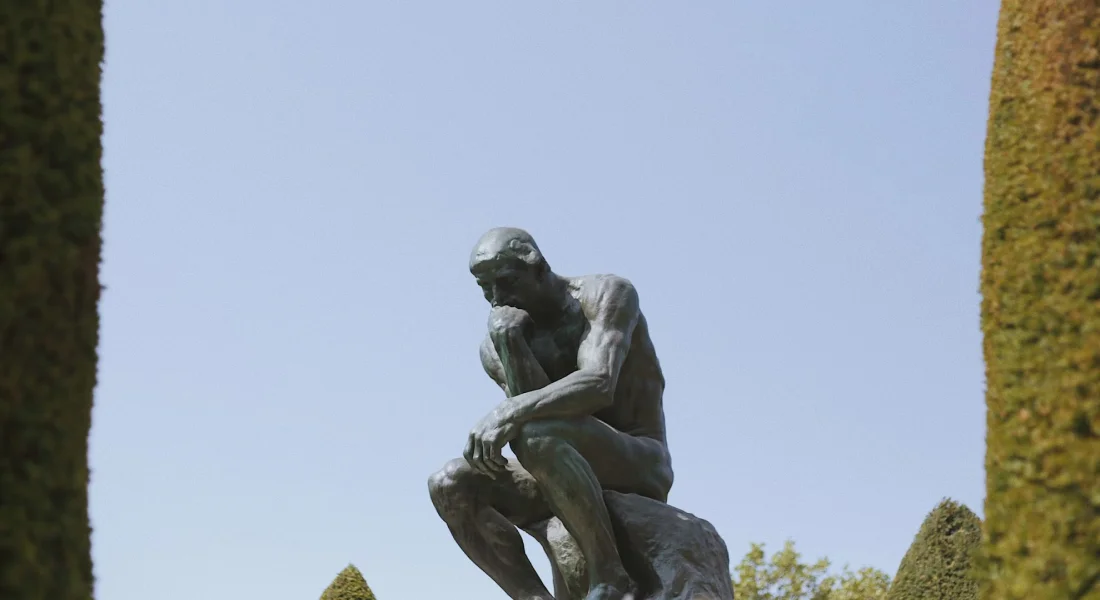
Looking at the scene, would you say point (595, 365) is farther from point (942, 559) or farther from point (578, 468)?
point (942, 559)

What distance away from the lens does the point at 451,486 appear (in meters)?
7.89

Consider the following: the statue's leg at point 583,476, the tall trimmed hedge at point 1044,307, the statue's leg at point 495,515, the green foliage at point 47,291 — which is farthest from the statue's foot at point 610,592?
the green foliage at point 47,291

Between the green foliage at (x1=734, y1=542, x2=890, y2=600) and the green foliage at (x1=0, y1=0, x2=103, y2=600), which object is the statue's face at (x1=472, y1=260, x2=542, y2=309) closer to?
the green foliage at (x1=0, y1=0, x2=103, y2=600)

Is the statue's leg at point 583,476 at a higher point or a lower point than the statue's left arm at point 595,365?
lower

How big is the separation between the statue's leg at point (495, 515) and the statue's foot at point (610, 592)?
0.55 metres

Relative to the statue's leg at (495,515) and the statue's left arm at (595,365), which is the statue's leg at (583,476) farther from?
the statue's leg at (495,515)

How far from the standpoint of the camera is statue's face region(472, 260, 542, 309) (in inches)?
310

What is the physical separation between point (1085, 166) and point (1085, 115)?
211mm

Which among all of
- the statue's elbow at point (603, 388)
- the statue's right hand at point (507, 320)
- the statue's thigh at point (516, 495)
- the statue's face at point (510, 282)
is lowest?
the statue's thigh at point (516, 495)

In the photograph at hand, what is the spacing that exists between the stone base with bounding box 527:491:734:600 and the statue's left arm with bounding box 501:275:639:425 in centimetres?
61

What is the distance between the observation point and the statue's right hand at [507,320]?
7816 mm

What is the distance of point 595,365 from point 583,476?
2.01 feet

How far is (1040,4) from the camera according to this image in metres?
5.05

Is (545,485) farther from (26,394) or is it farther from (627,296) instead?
(26,394)
